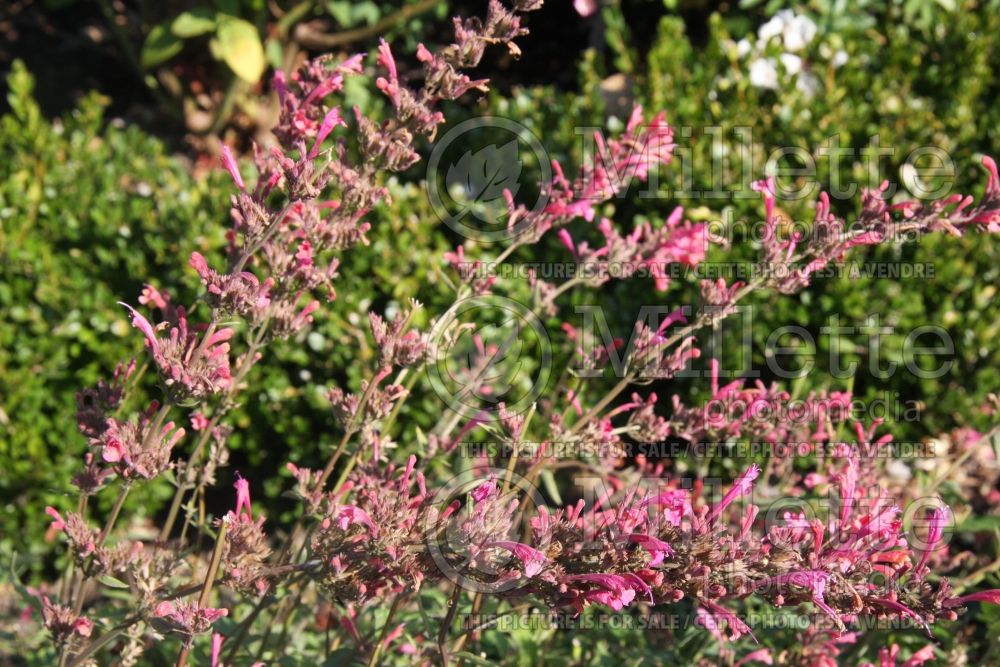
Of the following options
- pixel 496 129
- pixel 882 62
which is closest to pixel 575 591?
pixel 496 129

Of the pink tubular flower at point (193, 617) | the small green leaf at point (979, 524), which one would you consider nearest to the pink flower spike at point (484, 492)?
the pink tubular flower at point (193, 617)

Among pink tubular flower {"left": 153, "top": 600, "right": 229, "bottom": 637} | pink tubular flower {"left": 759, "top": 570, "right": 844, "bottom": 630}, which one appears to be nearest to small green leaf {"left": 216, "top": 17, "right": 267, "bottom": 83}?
pink tubular flower {"left": 153, "top": 600, "right": 229, "bottom": 637}

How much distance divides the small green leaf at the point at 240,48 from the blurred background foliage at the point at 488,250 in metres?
0.01

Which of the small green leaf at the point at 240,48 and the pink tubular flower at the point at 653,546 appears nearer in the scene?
the pink tubular flower at the point at 653,546

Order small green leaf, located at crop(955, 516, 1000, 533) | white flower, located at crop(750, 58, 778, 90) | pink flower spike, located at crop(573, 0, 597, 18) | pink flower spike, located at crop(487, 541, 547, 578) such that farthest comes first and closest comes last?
1. pink flower spike, located at crop(573, 0, 597, 18)
2. white flower, located at crop(750, 58, 778, 90)
3. small green leaf, located at crop(955, 516, 1000, 533)
4. pink flower spike, located at crop(487, 541, 547, 578)

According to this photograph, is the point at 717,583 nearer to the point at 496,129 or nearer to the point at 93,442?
the point at 93,442

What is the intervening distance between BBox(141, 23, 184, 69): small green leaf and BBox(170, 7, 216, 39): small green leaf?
10 centimetres

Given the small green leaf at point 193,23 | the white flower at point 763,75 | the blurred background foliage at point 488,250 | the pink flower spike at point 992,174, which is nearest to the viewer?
the pink flower spike at point 992,174

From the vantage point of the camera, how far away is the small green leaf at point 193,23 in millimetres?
5059

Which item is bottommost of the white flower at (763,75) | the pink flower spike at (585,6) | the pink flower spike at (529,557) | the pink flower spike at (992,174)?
the pink flower spike at (529,557)

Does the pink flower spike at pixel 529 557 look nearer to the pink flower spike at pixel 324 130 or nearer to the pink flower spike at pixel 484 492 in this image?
the pink flower spike at pixel 484 492

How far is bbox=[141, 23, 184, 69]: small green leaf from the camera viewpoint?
5.22 metres

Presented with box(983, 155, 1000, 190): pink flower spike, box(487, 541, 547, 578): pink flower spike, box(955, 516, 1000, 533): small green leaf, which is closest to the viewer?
box(487, 541, 547, 578): pink flower spike

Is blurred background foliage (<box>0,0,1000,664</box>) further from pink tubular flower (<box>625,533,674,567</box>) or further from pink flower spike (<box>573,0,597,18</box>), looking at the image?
pink tubular flower (<box>625,533,674,567</box>)
